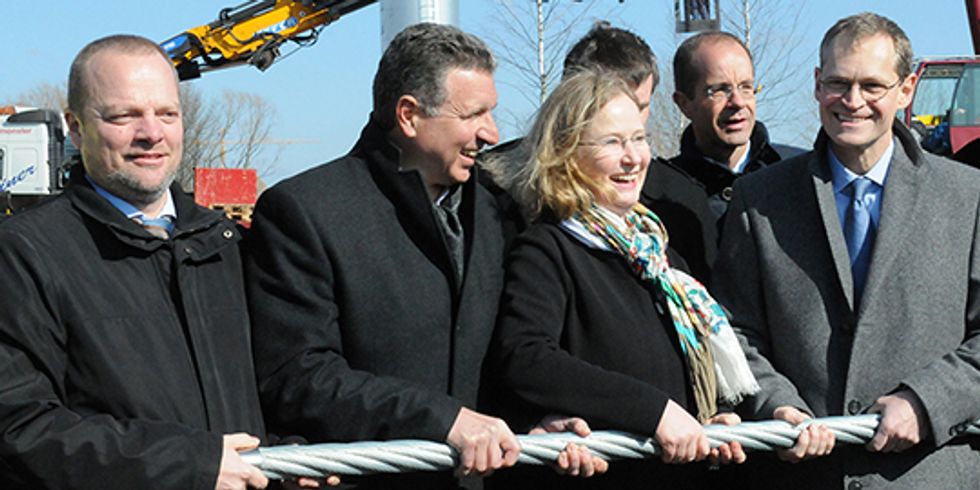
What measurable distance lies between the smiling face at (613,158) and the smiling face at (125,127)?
1.05 metres

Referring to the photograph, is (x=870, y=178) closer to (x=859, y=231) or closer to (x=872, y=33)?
(x=859, y=231)

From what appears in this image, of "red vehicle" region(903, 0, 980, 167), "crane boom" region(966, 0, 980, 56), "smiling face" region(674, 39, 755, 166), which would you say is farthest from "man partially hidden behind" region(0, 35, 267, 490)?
"crane boom" region(966, 0, 980, 56)

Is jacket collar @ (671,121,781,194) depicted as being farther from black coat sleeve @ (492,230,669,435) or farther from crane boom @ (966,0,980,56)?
crane boom @ (966,0,980,56)

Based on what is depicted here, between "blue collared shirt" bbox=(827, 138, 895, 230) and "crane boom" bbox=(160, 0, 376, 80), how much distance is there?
16186 millimetres

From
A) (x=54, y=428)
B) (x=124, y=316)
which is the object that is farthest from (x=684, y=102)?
(x=54, y=428)

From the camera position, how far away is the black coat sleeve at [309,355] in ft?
8.61

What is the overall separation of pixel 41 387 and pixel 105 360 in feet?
0.46

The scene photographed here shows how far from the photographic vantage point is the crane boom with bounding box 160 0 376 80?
18.8 m

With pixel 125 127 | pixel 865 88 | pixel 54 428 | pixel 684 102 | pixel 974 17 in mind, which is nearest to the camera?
pixel 54 428

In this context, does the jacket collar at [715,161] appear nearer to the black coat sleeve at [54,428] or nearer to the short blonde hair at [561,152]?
the short blonde hair at [561,152]

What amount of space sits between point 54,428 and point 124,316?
11.8 inches

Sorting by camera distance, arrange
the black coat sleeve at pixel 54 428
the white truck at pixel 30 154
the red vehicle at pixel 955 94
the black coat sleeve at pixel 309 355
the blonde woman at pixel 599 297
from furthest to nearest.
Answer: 1. the white truck at pixel 30 154
2. the red vehicle at pixel 955 94
3. the blonde woman at pixel 599 297
4. the black coat sleeve at pixel 309 355
5. the black coat sleeve at pixel 54 428

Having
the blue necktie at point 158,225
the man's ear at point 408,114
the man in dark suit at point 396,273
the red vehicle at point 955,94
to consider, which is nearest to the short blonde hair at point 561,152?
the man in dark suit at point 396,273

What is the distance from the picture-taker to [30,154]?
1850cm
